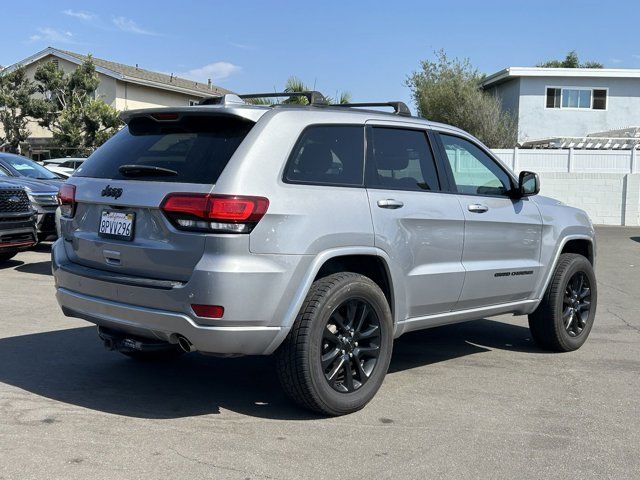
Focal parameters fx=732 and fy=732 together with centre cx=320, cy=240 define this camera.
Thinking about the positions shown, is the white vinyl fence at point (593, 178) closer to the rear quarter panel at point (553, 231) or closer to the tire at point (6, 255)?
the tire at point (6, 255)

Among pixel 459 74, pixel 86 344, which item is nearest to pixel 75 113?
pixel 459 74

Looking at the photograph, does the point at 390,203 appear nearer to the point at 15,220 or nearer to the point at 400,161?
the point at 400,161

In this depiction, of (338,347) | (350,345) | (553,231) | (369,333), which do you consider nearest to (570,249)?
(553,231)

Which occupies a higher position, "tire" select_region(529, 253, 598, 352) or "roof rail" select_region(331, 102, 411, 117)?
"roof rail" select_region(331, 102, 411, 117)

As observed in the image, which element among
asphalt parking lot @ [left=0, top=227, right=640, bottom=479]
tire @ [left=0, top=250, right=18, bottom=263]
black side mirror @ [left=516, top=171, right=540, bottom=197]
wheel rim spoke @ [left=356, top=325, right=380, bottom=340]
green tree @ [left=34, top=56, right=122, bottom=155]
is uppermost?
green tree @ [left=34, top=56, right=122, bottom=155]

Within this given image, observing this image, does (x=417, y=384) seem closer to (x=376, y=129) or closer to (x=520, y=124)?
(x=376, y=129)

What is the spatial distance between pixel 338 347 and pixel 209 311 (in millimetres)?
949

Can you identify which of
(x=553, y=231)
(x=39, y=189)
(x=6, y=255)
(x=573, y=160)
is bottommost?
(x=6, y=255)

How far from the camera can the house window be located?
33.8 meters

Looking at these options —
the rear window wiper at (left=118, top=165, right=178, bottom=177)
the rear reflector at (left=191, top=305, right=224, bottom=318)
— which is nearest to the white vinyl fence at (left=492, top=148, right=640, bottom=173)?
the rear window wiper at (left=118, top=165, right=178, bottom=177)

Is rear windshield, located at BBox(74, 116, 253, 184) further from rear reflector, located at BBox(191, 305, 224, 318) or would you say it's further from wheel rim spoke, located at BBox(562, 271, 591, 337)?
wheel rim spoke, located at BBox(562, 271, 591, 337)

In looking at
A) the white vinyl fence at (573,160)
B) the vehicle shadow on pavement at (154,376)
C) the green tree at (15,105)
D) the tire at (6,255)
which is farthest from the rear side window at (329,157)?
the green tree at (15,105)

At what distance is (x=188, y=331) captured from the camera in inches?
162

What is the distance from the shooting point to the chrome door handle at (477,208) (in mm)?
5514
